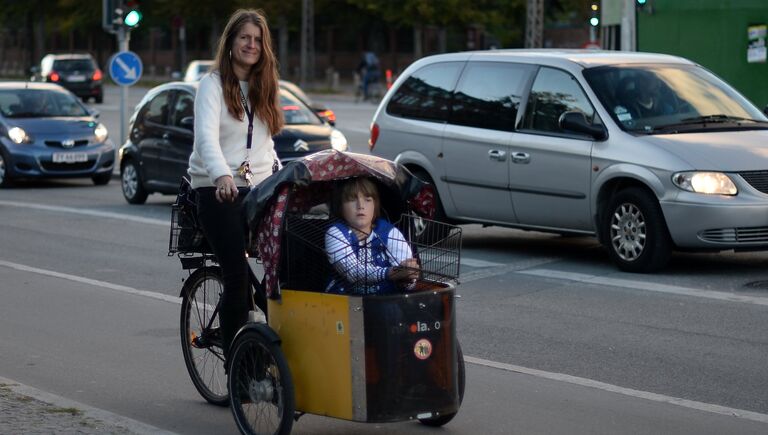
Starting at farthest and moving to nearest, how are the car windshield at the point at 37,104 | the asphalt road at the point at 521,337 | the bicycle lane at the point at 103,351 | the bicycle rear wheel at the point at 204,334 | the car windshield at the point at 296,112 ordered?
the car windshield at the point at 37,104
the car windshield at the point at 296,112
the bicycle lane at the point at 103,351
the asphalt road at the point at 521,337
the bicycle rear wheel at the point at 204,334

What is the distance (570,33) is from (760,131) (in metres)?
65.5

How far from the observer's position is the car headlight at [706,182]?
36.1 feet

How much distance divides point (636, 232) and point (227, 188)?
5.94 meters

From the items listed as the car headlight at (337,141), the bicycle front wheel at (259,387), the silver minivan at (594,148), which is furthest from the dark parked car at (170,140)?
the bicycle front wheel at (259,387)

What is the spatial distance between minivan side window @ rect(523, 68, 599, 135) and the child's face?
20.8ft

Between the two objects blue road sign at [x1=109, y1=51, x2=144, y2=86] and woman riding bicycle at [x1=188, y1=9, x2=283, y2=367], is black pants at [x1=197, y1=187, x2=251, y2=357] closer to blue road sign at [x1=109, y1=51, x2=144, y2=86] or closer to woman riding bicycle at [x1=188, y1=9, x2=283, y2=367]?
woman riding bicycle at [x1=188, y1=9, x2=283, y2=367]

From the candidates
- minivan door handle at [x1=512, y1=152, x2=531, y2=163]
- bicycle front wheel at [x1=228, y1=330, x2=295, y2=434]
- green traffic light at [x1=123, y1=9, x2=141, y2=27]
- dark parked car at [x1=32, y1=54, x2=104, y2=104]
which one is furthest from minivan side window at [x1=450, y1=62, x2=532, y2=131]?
dark parked car at [x1=32, y1=54, x2=104, y2=104]

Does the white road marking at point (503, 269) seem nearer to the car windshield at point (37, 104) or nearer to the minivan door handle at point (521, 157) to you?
the minivan door handle at point (521, 157)

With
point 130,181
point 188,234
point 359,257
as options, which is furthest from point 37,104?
point 359,257

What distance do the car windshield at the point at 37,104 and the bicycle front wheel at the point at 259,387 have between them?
54.7 ft

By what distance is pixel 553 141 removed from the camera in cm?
1207

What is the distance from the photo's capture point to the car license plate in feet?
69.2

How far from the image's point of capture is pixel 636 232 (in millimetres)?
11383

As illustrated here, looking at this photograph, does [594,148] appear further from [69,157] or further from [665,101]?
[69,157]
